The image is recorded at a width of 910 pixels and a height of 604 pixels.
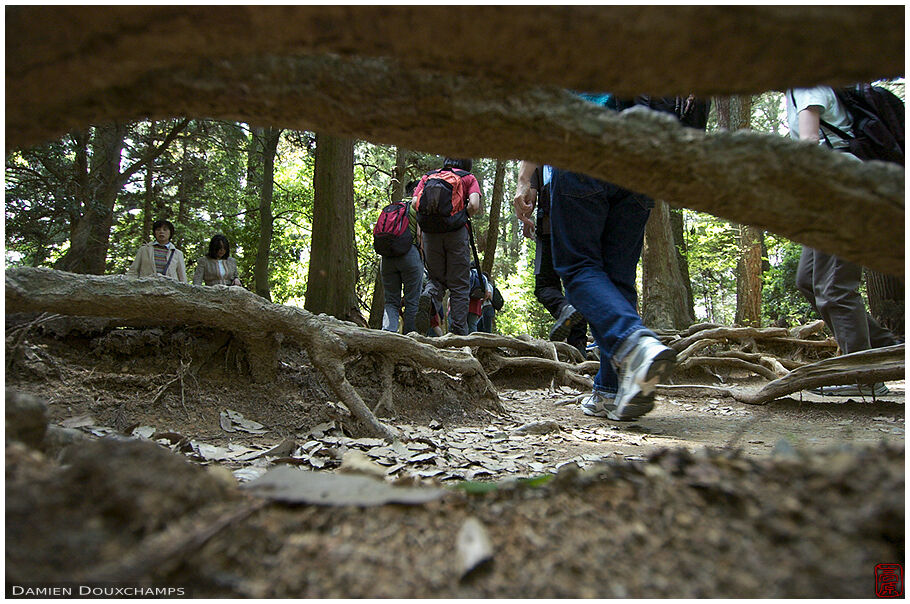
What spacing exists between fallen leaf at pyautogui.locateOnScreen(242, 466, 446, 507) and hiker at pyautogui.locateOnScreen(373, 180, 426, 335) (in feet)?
16.9

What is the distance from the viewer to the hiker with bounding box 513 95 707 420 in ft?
8.50

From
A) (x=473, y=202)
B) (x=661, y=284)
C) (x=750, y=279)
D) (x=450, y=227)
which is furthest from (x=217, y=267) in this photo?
(x=750, y=279)

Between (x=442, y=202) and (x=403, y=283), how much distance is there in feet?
4.62

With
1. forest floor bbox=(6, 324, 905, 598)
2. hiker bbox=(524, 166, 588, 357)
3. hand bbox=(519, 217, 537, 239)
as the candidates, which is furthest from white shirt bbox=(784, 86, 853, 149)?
forest floor bbox=(6, 324, 905, 598)

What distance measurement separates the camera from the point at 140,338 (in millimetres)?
3332

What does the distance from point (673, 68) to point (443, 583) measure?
3.36ft

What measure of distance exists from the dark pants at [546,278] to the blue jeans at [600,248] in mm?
1029

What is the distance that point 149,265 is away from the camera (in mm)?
6863

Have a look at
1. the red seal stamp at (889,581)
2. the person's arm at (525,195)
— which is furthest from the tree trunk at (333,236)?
the red seal stamp at (889,581)

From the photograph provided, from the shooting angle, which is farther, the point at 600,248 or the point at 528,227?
the point at 528,227

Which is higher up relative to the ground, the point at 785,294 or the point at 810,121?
the point at 810,121

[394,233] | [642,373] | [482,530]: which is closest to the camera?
[482,530]

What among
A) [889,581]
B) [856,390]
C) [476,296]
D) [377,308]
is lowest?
[856,390]

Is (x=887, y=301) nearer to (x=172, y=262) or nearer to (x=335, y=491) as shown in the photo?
(x=335, y=491)
